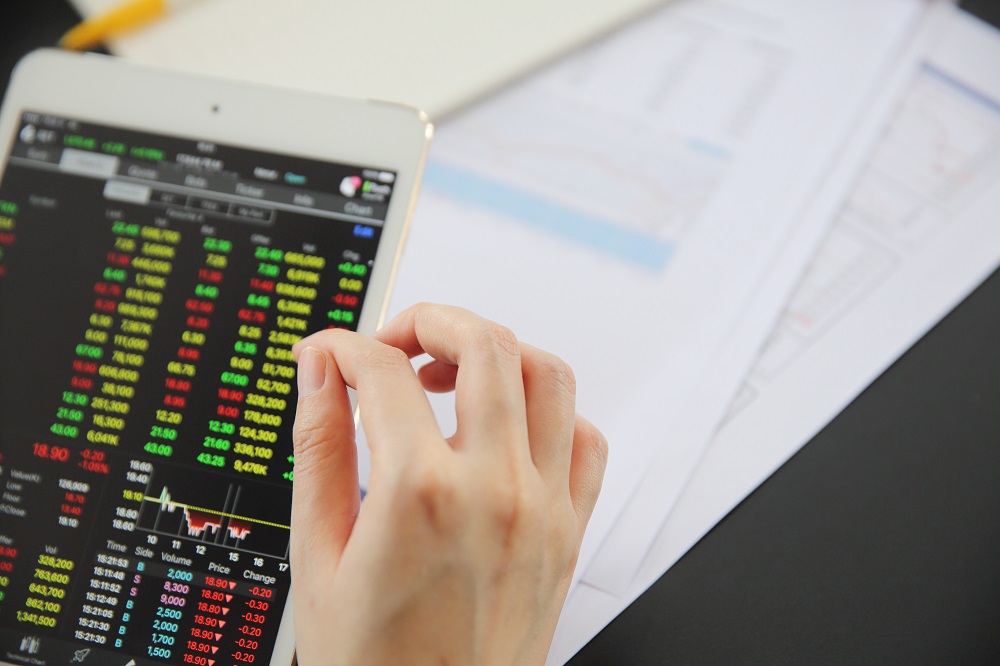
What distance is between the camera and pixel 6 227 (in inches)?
19.9

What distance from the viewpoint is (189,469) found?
456 mm

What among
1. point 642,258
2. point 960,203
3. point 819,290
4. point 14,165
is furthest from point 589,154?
point 14,165

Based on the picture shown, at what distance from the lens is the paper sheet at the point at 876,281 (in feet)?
1.73

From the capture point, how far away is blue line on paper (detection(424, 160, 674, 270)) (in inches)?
23.8

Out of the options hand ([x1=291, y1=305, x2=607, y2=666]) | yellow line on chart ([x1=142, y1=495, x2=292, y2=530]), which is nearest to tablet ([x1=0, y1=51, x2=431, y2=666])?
yellow line on chart ([x1=142, y1=495, x2=292, y2=530])

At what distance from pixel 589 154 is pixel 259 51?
11.7 inches

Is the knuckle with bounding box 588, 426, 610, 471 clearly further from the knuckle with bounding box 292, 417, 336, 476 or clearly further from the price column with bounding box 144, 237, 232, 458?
the price column with bounding box 144, 237, 232, 458

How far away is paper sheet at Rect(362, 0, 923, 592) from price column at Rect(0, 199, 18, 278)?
267 mm

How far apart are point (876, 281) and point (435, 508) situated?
462mm

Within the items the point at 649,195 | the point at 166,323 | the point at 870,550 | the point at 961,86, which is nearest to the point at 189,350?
the point at 166,323

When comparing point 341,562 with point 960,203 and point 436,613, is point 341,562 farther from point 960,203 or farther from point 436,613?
point 960,203

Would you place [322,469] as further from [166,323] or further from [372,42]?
[372,42]

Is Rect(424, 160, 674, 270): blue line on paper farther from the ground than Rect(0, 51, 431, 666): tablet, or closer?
farther from the ground

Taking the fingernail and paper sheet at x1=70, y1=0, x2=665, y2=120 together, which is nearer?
the fingernail
